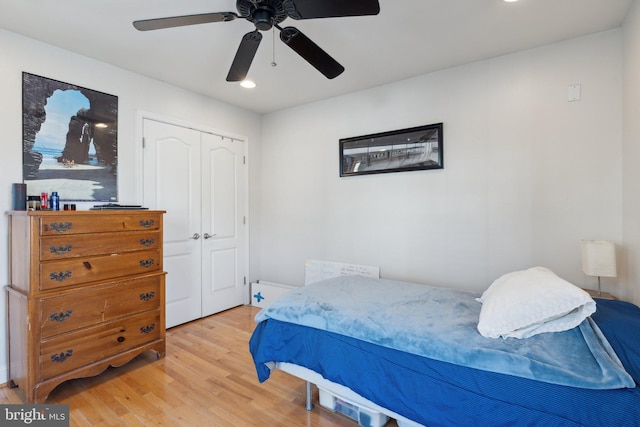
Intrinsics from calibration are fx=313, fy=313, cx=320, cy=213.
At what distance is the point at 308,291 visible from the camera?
2.28 m

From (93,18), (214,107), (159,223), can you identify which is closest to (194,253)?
(159,223)

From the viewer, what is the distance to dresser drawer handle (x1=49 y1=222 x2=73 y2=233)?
2120 millimetres

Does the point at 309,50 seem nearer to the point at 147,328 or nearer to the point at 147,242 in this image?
the point at 147,242

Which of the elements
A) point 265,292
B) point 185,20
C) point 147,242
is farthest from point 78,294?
point 265,292

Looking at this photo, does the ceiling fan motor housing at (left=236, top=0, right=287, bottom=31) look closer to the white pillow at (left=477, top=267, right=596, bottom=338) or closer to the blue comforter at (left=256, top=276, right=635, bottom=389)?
the blue comforter at (left=256, top=276, right=635, bottom=389)

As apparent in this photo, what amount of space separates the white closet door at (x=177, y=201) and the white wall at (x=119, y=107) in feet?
0.45

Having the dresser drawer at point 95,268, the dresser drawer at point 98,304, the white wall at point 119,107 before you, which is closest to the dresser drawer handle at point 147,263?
the dresser drawer at point 95,268

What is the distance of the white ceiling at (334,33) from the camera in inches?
82.6

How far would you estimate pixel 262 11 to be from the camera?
5.61 feet

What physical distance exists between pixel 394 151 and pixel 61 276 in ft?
9.98

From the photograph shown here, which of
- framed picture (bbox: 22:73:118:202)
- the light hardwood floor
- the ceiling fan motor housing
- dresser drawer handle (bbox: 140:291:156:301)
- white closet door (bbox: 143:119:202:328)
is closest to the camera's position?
the ceiling fan motor housing

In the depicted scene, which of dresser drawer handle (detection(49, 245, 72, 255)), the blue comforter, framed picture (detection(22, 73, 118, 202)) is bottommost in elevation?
the blue comforter

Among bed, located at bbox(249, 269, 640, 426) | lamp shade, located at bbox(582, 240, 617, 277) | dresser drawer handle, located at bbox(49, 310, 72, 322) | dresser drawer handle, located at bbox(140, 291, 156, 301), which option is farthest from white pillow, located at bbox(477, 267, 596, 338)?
dresser drawer handle, located at bbox(49, 310, 72, 322)

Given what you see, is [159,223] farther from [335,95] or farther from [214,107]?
[335,95]
